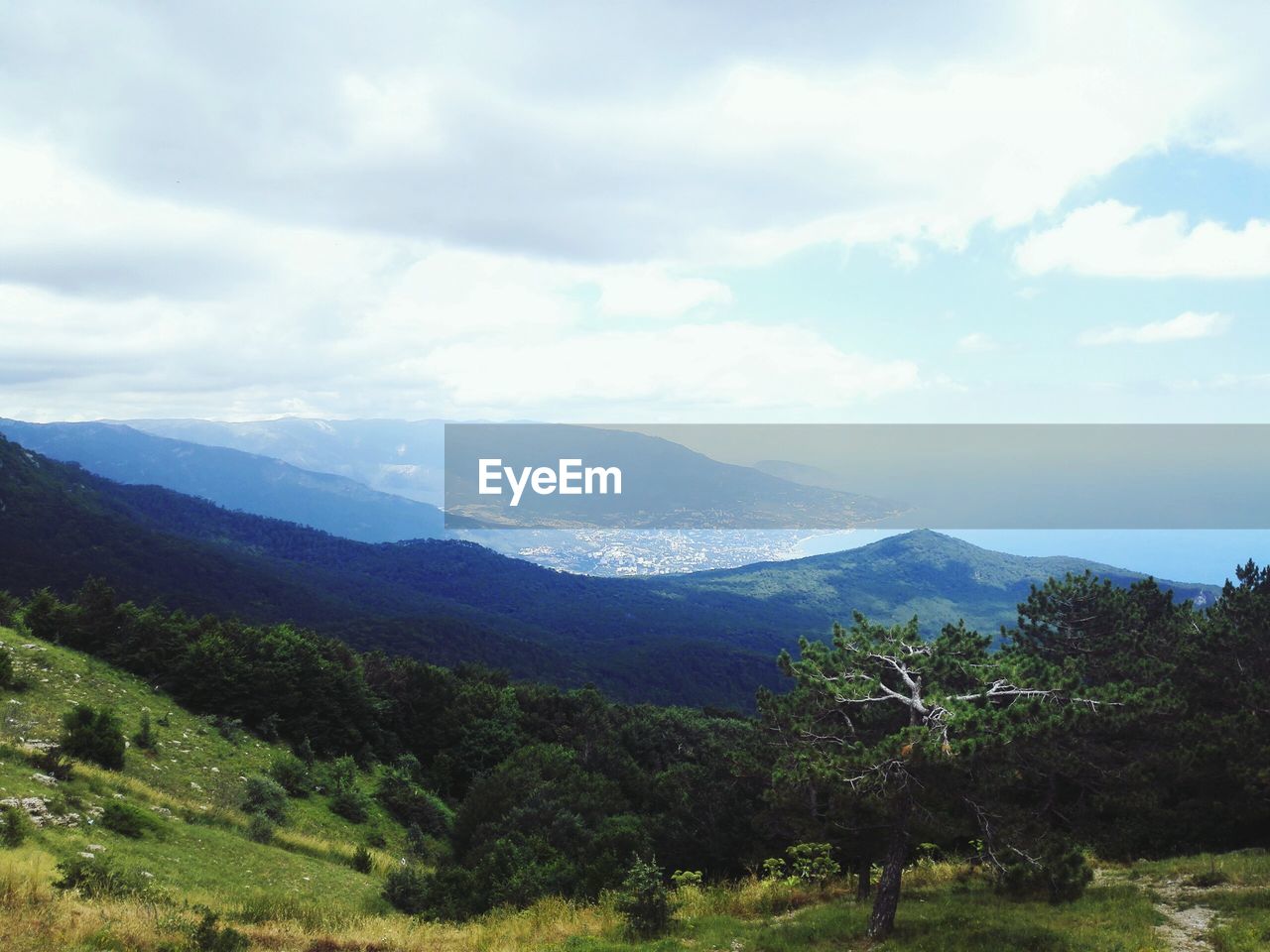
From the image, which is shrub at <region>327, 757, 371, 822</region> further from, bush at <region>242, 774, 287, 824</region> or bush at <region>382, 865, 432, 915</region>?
bush at <region>382, 865, 432, 915</region>

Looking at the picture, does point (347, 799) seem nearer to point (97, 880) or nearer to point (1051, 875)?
point (97, 880)

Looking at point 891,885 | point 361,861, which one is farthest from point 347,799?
point 891,885

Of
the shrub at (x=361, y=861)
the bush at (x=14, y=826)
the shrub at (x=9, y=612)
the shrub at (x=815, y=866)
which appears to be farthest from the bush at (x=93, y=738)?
the shrub at (x=815, y=866)

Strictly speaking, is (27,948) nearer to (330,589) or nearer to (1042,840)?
(1042,840)

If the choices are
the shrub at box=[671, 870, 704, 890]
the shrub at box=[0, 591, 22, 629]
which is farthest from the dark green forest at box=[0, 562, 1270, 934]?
the shrub at box=[671, 870, 704, 890]

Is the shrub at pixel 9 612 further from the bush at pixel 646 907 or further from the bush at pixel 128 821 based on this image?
the bush at pixel 646 907

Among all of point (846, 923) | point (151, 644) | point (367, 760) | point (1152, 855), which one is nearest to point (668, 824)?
point (846, 923)
